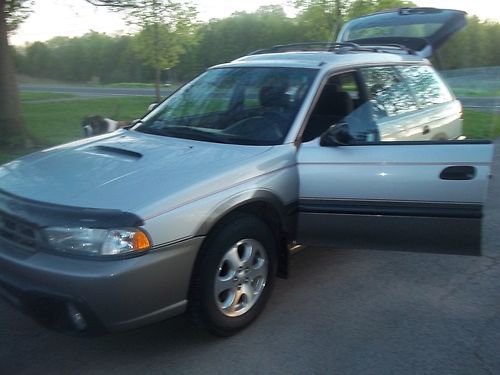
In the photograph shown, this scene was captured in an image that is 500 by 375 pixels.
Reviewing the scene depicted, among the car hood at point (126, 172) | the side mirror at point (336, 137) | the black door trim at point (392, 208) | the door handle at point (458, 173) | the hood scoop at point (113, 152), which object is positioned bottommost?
the black door trim at point (392, 208)

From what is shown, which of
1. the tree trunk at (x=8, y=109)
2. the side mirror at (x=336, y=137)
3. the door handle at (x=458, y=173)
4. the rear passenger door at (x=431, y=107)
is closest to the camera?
the door handle at (x=458, y=173)

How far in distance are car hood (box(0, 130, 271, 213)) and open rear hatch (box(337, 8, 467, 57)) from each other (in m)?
3.97

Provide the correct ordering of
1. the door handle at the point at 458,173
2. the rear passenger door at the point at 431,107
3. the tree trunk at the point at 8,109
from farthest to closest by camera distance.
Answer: the tree trunk at the point at 8,109 < the rear passenger door at the point at 431,107 < the door handle at the point at 458,173

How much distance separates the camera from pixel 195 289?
3424 mm

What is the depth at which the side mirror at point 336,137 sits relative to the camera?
407 cm

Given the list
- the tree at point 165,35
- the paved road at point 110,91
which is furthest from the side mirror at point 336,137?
the paved road at point 110,91

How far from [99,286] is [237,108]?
2.05 metres

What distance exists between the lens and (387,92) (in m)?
4.95

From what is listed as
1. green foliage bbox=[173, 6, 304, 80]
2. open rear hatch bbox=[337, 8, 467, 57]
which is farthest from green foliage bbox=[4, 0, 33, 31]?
green foliage bbox=[173, 6, 304, 80]

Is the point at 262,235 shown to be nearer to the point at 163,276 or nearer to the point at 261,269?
the point at 261,269

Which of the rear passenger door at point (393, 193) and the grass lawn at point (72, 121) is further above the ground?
the rear passenger door at point (393, 193)

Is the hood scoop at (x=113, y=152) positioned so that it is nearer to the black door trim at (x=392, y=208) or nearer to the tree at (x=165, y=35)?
the black door trim at (x=392, y=208)

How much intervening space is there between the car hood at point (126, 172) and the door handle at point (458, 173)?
4.04ft

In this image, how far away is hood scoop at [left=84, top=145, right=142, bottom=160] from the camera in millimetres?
3850
